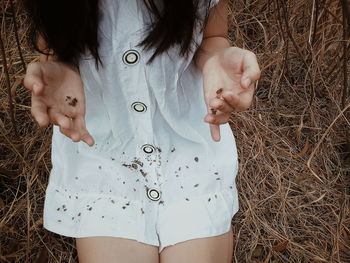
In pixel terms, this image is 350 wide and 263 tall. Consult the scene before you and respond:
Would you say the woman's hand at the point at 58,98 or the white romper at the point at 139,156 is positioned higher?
the woman's hand at the point at 58,98

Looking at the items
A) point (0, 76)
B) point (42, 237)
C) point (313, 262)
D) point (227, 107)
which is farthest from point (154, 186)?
point (0, 76)

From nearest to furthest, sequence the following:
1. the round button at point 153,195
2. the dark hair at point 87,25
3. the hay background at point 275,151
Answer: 1. the dark hair at point 87,25
2. the round button at point 153,195
3. the hay background at point 275,151

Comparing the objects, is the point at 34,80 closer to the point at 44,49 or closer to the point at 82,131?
the point at 82,131

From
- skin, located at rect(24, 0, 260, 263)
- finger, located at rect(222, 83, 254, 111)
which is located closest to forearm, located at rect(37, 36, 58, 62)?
skin, located at rect(24, 0, 260, 263)

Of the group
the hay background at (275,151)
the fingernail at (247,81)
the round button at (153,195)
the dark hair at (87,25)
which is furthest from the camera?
the hay background at (275,151)

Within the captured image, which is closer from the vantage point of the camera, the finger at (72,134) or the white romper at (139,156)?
the finger at (72,134)

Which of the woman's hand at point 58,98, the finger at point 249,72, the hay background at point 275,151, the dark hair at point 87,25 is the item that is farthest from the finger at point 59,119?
the hay background at point 275,151

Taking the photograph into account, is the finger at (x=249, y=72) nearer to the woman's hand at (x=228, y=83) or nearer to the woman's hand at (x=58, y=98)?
the woman's hand at (x=228, y=83)
